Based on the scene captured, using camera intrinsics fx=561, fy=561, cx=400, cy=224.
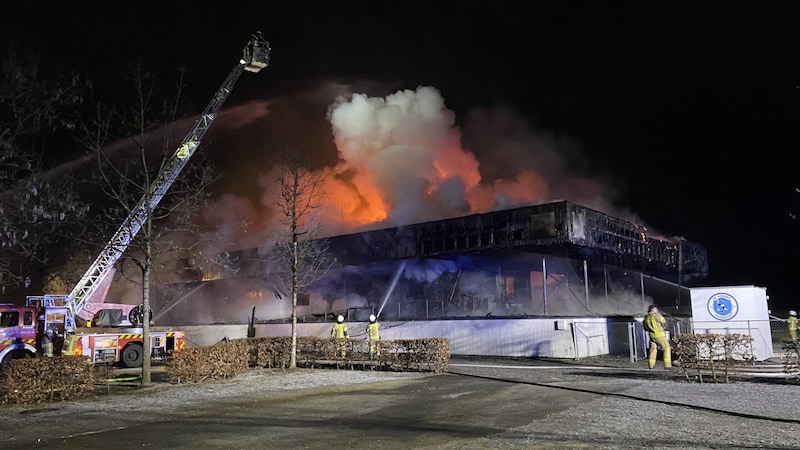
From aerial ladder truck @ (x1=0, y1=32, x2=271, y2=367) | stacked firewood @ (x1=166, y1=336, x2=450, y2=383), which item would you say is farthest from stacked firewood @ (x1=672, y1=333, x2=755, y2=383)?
aerial ladder truck @ (x1=0, y1=32, x2=271, y2=367)

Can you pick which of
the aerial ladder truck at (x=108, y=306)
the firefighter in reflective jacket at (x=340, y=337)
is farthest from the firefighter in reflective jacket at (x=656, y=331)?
the aerial ladder truck at (x=108, y=306)

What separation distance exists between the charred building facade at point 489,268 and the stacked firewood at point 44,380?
16654mm

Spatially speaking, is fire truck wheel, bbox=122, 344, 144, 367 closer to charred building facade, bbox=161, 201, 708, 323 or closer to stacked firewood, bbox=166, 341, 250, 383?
stacked firewood, bbox=166, 341, 250, 383

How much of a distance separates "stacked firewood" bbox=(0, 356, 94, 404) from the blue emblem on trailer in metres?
17.2

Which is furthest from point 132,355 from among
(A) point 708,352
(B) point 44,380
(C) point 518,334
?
(A) point 708,352

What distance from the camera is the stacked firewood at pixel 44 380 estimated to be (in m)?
11.3

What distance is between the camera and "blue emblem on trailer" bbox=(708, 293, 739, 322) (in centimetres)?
1678

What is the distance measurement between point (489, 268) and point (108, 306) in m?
19.8

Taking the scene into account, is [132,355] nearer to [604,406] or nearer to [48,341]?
[48,341]

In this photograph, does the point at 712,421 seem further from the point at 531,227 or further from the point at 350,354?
the point at 531,227

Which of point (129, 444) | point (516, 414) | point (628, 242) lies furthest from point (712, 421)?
point (628, 242)

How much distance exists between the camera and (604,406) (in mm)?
9938

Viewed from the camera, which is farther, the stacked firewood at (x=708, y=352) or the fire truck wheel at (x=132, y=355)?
the fire truck wheel at (x=132, y=355)

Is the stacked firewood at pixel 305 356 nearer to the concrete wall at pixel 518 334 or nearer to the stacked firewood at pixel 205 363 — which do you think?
the stacked firewood at pixel 205 363
